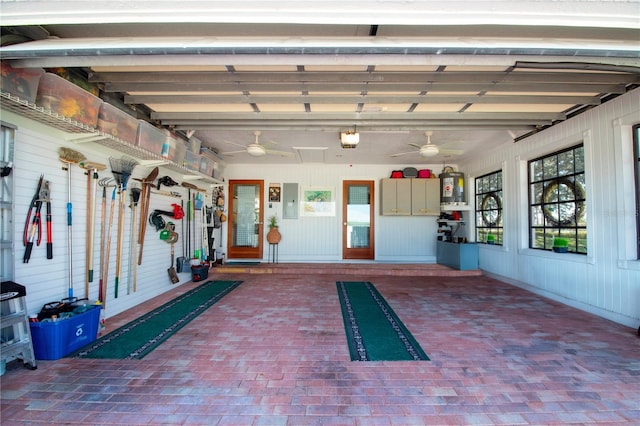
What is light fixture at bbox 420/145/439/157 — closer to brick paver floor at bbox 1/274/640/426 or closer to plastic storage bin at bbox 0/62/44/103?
brick paver floor at bbox 1/274/640/426

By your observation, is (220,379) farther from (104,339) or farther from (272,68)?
(272,68)

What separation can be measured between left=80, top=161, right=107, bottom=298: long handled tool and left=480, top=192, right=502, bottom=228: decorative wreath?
22.8 feet

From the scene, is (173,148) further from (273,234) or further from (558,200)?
(558,200)

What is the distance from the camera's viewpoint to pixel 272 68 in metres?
2.94

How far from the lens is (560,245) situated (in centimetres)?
434

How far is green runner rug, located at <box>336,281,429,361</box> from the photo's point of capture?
2.57 meters

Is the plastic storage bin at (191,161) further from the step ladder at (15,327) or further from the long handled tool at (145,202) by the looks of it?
the step ladder at (15,327)

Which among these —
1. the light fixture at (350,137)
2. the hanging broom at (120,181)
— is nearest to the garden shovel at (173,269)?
the hanging broom at (120,181)

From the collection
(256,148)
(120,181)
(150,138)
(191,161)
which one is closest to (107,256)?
(120,181)

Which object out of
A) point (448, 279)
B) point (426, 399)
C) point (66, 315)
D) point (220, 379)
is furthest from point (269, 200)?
point (426, 399)

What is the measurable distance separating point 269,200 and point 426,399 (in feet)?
21.4

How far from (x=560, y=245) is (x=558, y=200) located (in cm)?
72

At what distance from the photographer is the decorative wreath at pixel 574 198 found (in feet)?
13.3

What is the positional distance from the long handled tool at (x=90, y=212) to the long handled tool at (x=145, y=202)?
0.81 metres
